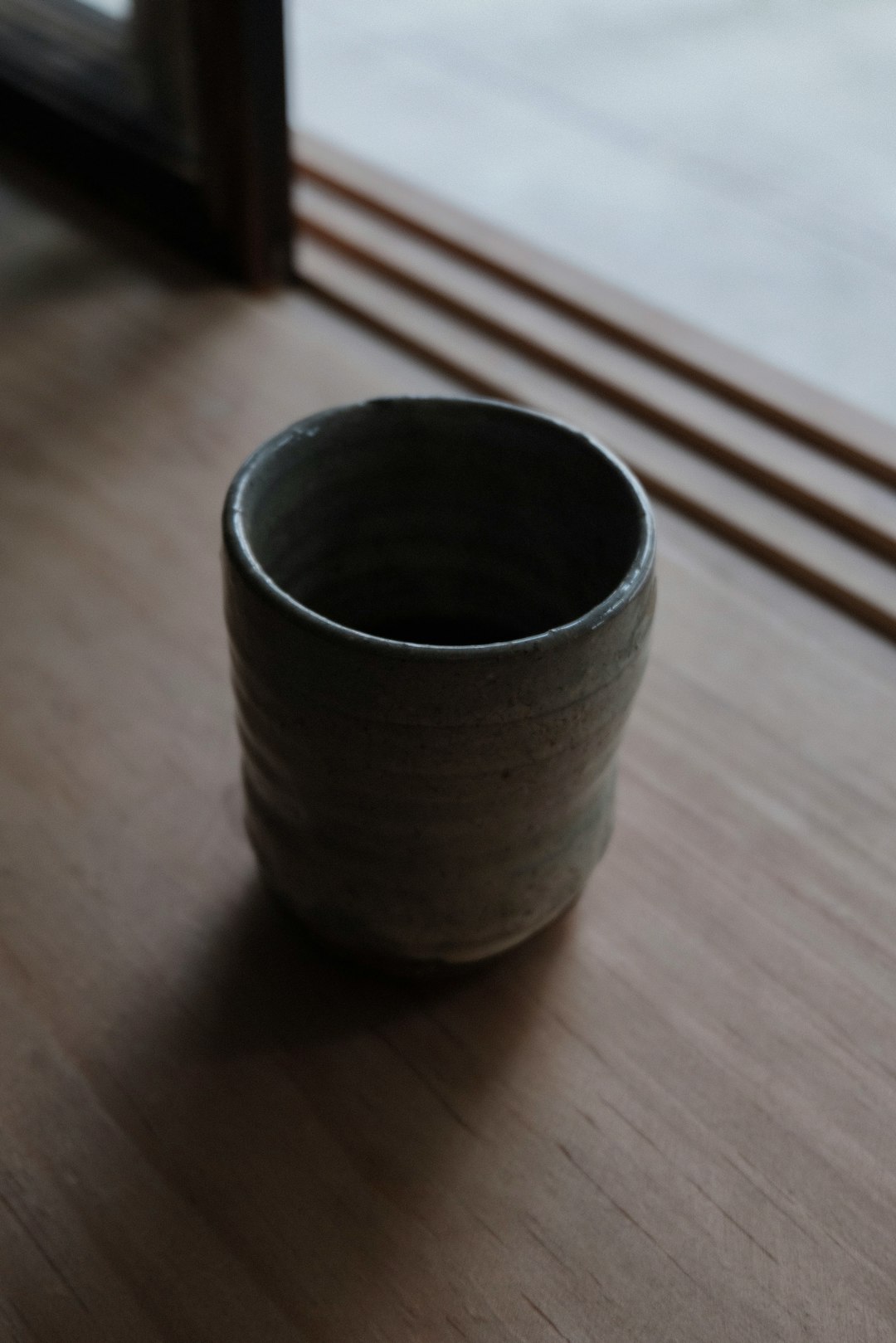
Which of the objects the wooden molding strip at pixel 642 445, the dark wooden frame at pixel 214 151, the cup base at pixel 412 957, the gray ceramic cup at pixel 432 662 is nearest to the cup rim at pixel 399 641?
the gray ceramic cup at pixel 432 662

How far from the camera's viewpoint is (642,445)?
0.79 metres

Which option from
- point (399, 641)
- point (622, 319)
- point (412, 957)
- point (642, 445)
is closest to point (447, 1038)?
point (412, 957)

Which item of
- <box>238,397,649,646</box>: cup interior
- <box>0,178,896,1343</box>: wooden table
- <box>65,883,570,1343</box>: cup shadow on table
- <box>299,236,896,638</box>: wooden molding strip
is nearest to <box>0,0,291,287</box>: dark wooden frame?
<box>299,236,896,638</box>: wooden molding strip

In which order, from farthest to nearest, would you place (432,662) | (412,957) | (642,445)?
(642,445)
(412,957)
(432,662)

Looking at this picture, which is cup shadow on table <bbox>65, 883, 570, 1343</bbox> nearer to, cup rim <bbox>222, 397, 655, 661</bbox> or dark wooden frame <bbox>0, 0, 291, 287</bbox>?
cup rim <bbox>222, 397, 655, 661</bbox>

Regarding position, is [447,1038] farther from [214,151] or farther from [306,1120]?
[214,151]

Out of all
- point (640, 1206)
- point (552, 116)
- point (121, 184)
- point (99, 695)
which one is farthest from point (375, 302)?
point (640, 1206)

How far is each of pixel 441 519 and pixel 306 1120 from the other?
0.24m

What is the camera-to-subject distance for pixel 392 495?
0.51m

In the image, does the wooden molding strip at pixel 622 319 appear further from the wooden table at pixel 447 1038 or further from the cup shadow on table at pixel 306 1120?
the cup shadow on table at pixel 306 1120

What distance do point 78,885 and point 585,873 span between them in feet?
0.72

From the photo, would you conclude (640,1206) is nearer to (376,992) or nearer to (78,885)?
(376,992)

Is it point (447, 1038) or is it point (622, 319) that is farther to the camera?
point (622, 319)

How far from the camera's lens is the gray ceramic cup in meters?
0.38
